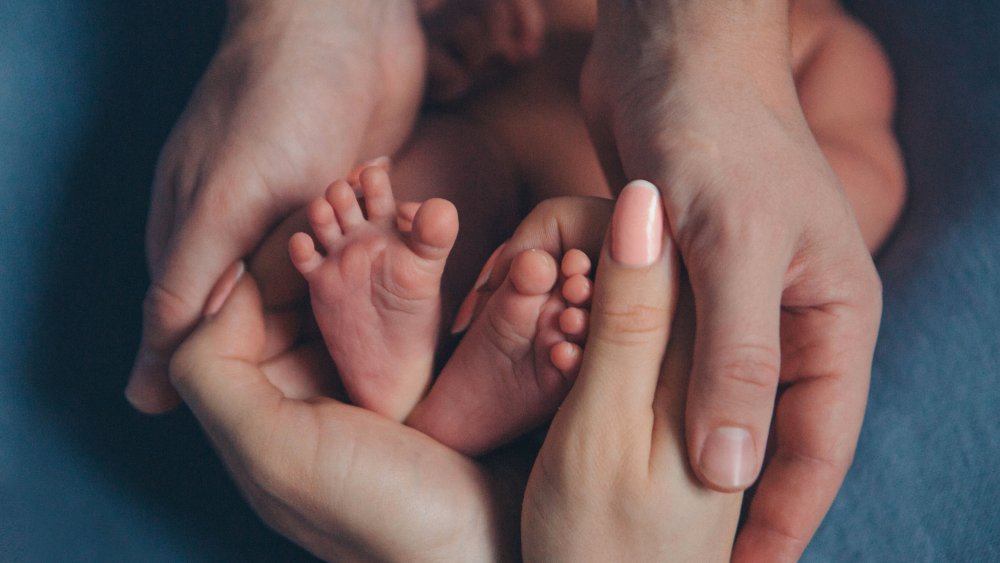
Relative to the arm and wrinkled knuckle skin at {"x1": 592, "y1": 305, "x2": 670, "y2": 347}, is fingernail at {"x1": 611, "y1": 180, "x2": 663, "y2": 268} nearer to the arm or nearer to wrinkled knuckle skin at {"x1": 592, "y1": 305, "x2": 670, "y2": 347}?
wrinkled knuckle skin at {"x1": 592, "y1": 305, "x2": 670, "y2": 347}

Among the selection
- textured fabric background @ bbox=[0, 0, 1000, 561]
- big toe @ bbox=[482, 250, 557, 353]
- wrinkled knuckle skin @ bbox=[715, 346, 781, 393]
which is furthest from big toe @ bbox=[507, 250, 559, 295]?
textured fabric background @ bbox=[0, 0, 1000, 561]

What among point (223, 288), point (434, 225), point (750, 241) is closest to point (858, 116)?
point (750, 241)

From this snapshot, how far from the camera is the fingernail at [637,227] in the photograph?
47 cm

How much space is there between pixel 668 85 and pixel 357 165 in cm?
30

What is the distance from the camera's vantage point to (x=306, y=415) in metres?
0.55

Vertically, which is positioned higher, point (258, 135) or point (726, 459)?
point (258, 135)

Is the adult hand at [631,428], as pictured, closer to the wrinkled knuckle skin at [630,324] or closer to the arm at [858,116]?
the wrinkled knuckle skin at [630,324]

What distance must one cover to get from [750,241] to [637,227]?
69mm

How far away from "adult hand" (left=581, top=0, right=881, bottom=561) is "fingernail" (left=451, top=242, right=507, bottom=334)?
0.40 ft

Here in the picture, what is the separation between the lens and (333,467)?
1.72 feet

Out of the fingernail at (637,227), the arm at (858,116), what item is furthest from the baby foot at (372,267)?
the arm at (858,116)

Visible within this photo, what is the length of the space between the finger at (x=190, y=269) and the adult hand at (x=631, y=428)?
0.30 meters

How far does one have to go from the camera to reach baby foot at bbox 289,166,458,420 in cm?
53

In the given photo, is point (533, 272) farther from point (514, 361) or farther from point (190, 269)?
point (190, 269)
